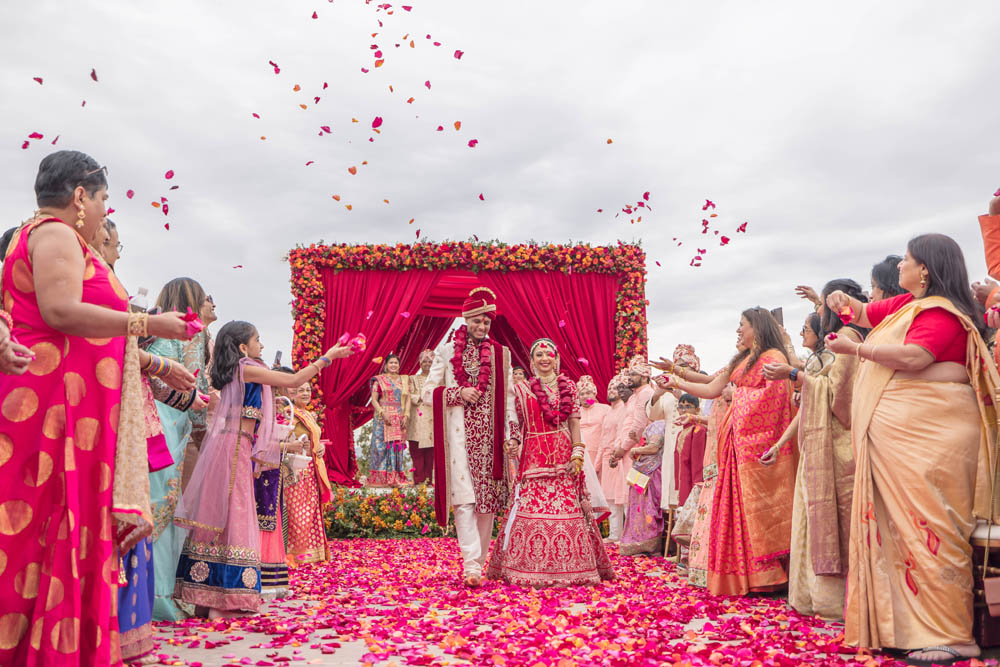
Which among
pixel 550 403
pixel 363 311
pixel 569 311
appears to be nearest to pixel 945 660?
pixel 550 403

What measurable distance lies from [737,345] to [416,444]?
8.16m

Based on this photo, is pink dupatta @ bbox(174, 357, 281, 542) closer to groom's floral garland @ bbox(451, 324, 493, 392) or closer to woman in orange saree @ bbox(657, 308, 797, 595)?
groom's floral garland @ bbox(451, 324, 493, 392)

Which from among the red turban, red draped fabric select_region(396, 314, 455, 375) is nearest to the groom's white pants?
the red turban

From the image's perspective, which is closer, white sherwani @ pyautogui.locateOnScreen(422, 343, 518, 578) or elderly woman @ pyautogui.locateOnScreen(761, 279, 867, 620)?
elderly woman @ pyautogui.locateOnScreen(761, 279, 867, 620)

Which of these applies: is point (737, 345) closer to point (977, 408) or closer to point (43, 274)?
point (977, 408)

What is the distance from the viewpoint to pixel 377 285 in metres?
11.8

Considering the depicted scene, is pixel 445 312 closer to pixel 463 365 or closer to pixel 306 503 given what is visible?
pixel 306 503

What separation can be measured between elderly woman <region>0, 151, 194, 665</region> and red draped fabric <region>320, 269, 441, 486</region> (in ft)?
29.5

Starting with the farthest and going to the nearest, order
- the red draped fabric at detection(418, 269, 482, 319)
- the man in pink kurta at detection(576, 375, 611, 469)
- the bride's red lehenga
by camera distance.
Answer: the red draped fabric at detection(418, 269, 482, 319)
the man in pink kurta at detection(576, 375, 611, 469)
the bride's red lehenga

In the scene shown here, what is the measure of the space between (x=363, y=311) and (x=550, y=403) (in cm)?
658

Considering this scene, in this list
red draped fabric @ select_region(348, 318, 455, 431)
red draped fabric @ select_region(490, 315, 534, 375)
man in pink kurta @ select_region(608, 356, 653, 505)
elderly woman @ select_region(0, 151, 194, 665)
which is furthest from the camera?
red draped fabric @ select_region(490, 315, 534, 375)

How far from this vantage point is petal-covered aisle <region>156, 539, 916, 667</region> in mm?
3367

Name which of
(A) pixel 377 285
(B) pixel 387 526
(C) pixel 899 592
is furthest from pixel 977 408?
(A) pixel 377 285

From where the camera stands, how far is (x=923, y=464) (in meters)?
3.40
